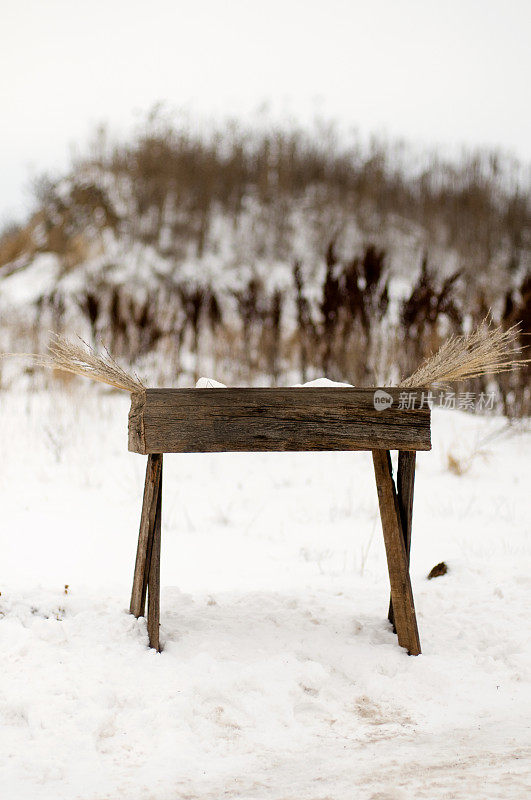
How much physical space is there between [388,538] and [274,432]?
22.3 inches

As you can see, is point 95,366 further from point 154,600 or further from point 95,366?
point 154,600

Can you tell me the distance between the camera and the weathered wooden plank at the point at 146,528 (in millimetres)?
2445

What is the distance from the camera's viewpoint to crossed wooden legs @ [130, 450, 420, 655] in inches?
96.5

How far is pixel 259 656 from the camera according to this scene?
95.5 inches

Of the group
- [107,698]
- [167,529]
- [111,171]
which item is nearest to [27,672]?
[107,698]

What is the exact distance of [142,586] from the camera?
2543mm

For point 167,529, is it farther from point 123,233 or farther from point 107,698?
point 123,233

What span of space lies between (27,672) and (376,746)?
1.00m

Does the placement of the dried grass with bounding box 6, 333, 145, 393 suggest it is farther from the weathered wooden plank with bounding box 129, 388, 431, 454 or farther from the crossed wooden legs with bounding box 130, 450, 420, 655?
the crossed wooden legs with bounding box 130, 450, 420, 655

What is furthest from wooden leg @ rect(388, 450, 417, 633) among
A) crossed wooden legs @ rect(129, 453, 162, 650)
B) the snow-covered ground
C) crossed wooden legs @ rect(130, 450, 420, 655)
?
crossed wooden legs @ rect(129, 453, 162, 650)

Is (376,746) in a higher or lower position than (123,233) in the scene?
lower

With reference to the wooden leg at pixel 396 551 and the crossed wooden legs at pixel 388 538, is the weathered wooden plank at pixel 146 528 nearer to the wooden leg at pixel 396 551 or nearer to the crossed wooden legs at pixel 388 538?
the crossed wooden legs at pixel 388 538

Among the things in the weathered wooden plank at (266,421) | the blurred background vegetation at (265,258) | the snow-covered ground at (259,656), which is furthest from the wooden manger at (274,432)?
the blurred background vegetation at (265,258)

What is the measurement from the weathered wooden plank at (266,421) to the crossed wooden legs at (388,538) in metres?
0.13
